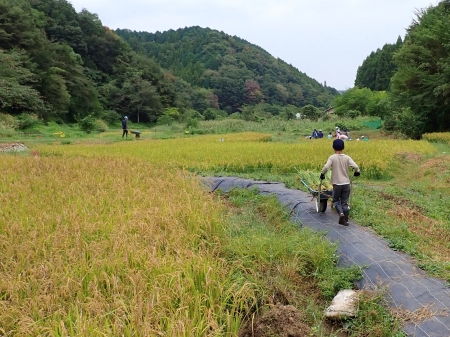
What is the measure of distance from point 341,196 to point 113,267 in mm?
3176

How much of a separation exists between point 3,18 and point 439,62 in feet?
95.4

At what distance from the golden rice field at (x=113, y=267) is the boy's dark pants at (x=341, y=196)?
1.59 metres

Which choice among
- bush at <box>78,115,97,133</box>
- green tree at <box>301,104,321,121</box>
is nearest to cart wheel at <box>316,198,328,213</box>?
bush at <box>78,115,97,133</box>

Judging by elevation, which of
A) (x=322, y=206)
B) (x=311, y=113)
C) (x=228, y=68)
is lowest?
(x=322, y=206)

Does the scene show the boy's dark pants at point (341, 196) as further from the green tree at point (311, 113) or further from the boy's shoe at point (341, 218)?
the green tree at point (311, 113)

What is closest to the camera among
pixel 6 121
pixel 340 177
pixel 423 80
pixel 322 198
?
pixel 340 177

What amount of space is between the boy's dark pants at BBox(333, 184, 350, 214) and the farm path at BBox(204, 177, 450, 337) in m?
0.23

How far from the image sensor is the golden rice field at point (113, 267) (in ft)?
7.69

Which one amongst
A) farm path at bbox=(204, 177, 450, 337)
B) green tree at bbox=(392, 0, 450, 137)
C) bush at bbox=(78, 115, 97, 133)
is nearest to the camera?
farm path at bbox=(204, 177, 450, 337)

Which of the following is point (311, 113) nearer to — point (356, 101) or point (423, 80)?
point (356, 101)

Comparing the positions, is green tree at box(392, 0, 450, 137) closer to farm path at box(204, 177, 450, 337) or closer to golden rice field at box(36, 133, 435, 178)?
golden rice field at box(36, 133, 435, 178)

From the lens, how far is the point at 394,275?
3.23 metres

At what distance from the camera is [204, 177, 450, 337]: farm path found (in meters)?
2.59

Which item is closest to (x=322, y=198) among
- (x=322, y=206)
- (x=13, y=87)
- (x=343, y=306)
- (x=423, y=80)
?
(x=322, y=206)
